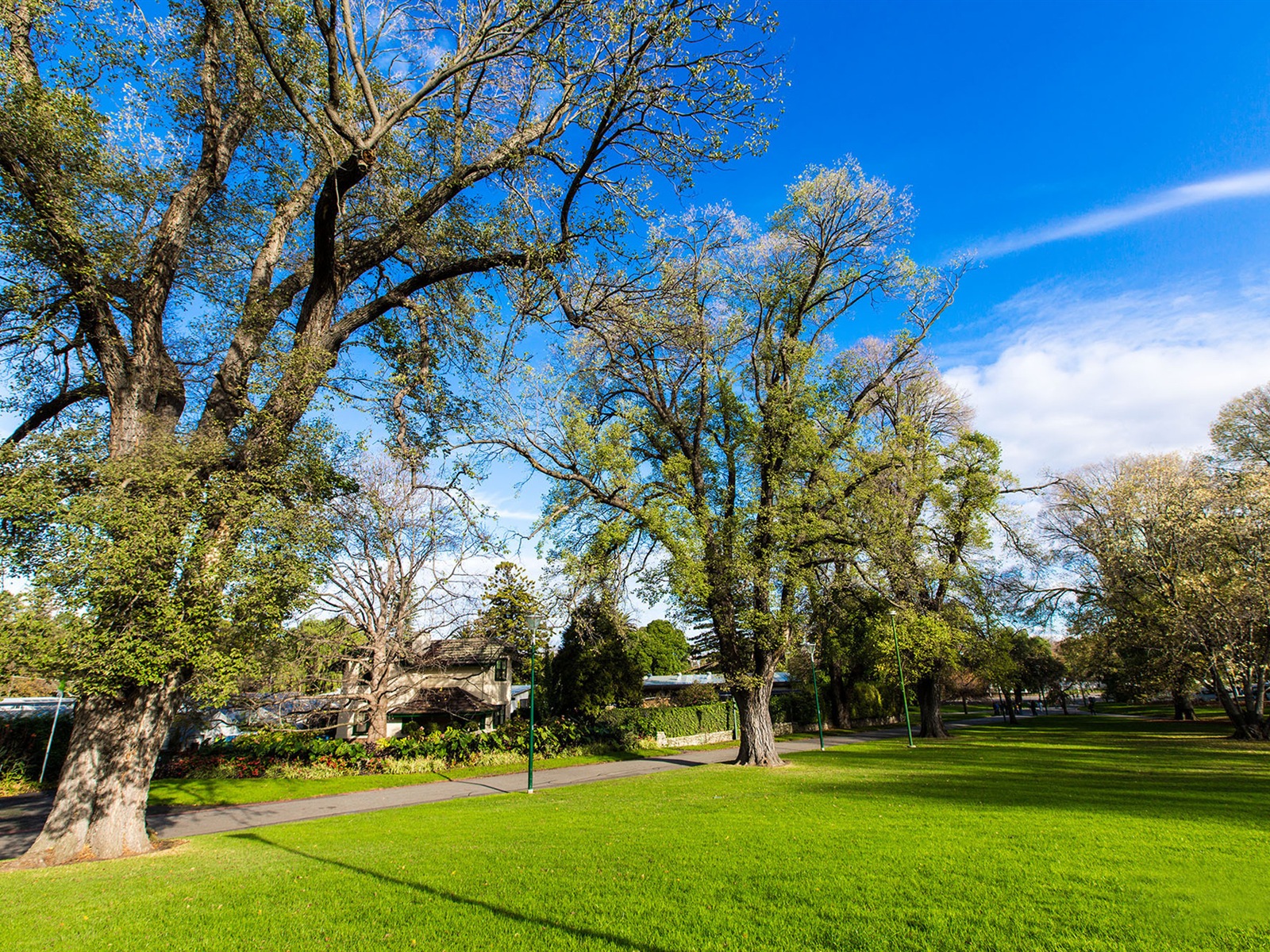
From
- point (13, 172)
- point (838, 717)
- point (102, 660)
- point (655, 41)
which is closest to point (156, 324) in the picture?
point (13, 172)

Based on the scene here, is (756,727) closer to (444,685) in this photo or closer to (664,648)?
(444,685)

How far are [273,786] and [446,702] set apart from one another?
10077mm

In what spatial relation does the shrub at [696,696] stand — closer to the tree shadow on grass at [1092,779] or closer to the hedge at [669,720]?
the hedge at [669,720]

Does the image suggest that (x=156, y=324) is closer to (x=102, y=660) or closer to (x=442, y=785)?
(x=102, y=660)

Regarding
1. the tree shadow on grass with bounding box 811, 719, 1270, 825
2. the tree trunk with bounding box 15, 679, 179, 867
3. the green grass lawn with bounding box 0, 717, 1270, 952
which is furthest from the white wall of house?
the tree shadow on grass with bounding box 811, 719, 1270, 825

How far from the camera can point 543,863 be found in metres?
7.18

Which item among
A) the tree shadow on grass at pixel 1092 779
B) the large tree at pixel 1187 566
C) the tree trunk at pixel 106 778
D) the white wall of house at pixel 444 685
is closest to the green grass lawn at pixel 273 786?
the white wall of house at pixel 444 685

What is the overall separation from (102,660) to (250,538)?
213cm

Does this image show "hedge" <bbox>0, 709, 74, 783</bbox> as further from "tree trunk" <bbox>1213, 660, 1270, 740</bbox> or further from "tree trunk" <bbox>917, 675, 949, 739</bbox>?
"tree trunk" <bbox>1213, 660, 1270, 740</bbox>

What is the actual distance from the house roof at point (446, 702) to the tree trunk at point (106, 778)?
17019 millimetres

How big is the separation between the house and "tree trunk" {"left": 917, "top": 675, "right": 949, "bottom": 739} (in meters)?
18.7

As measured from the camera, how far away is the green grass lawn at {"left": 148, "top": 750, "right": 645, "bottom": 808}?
16.0m

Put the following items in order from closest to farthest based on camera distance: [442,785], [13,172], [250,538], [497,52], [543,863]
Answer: [543,863] < [13,172] < [497,52] < [250,538] < [442,785]

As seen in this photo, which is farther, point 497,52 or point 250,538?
point 250,538
